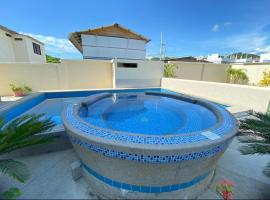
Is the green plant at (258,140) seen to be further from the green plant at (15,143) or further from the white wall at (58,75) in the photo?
the white wall at (58,75)

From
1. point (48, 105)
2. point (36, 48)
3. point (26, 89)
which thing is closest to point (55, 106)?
point (48, 105)

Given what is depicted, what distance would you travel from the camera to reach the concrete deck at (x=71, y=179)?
241cm

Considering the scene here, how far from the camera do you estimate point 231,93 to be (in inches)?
307

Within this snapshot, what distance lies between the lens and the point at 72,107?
3.79 m

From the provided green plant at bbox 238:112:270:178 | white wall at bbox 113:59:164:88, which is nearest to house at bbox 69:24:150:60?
white wall at bbox 113:59:164:88

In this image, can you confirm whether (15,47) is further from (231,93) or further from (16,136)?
(231,93)

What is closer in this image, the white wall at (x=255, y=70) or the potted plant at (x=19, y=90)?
the potted plant at (x=19, y=90)

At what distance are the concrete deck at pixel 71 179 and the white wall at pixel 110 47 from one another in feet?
46.2

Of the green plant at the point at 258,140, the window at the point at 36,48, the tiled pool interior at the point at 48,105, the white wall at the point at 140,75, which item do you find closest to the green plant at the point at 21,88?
the tiled pool interior at the point at 48,105

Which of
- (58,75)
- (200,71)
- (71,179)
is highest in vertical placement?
(200,71)

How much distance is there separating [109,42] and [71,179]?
15.6 meters

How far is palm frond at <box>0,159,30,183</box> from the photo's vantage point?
1873 mm

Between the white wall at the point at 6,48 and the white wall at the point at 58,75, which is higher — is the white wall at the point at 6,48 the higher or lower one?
the higher one

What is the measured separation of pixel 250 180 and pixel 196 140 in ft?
5.72
